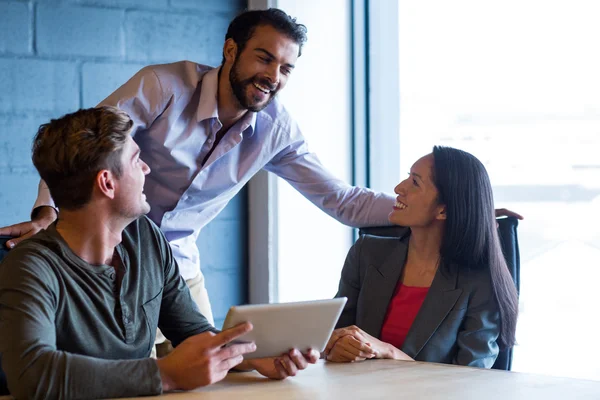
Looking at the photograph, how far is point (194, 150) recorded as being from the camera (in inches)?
91.7

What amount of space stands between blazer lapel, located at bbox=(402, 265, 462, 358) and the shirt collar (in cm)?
69

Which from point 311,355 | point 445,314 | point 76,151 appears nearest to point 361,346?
point 311,355

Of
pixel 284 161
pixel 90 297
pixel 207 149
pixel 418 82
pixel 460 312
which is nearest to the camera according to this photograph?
pixel 90 297

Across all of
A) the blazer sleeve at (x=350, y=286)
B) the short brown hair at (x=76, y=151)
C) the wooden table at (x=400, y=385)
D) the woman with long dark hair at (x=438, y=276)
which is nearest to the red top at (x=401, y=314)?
the woman with long dark hair at (x=438, y=276)

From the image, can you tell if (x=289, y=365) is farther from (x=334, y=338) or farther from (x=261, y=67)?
(x=261, y=67)

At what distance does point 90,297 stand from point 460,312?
96cm

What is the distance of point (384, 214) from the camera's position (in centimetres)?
239

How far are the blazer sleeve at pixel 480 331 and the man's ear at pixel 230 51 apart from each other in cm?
94

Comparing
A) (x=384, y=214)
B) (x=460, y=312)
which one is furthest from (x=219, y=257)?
(x=460, y=312)

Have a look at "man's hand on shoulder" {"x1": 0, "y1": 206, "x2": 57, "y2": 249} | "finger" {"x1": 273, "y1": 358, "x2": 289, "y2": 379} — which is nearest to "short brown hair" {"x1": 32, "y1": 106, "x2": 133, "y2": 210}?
"man's hand on shoulder" {"x1": 0, "y1": 206, "x2": 57, "y2": 249}

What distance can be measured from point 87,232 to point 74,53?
1.36 m

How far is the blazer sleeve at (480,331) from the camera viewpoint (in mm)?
2006

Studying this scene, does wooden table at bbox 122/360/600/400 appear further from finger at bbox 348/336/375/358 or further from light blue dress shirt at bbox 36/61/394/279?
light blue dress shirt at bbox 36/61/394/279

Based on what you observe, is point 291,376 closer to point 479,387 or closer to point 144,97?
point 479,387
